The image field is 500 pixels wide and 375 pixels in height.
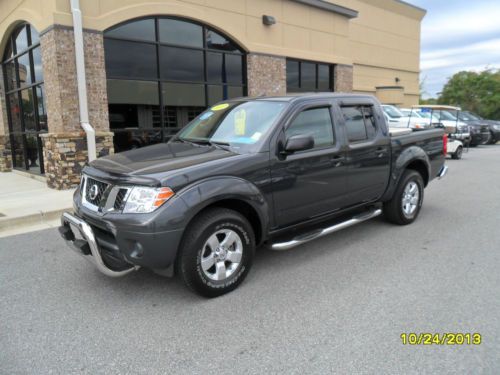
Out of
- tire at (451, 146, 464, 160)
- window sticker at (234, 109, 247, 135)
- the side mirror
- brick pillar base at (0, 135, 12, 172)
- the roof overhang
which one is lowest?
tire at (451, 146, 464, 160)

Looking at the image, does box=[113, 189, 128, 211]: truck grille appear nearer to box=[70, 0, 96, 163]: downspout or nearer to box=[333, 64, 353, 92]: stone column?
box=[70, 0, 96, 163]: downspout

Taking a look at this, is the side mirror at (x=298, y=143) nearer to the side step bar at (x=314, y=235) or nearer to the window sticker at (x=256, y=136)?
the window sticker at (x=256, y=136)

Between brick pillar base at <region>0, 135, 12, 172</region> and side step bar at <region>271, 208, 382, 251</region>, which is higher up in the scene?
brick pillar base at <region>0, 135, 12, 172</region>

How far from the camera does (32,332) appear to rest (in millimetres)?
3115

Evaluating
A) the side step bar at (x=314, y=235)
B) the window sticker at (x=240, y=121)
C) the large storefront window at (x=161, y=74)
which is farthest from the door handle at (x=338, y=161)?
the large storefront window at (x=161, y=74)

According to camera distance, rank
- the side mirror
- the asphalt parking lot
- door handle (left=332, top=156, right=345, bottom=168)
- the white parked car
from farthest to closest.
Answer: the white parked car < door handle (left=332, top=156, right=345, bottom=168) < the side mirror < the asphalt parking lot

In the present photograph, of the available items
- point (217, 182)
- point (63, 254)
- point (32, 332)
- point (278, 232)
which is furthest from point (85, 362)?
point (63, 254)

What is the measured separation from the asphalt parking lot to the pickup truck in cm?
37

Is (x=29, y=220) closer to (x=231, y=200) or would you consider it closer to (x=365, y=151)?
(x=231, y=200)

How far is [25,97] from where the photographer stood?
38.3ft

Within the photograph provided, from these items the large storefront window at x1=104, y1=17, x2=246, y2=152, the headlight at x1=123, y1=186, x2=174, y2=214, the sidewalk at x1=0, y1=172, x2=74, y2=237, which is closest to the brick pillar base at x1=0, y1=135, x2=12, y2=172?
the sidewalk at x1=0, y1=172, x2=74, y2=237

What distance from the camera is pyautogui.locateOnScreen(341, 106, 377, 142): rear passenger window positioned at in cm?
482

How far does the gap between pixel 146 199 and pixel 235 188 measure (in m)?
0.80

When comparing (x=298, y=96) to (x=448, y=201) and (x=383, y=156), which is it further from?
(x=448, y=201)
